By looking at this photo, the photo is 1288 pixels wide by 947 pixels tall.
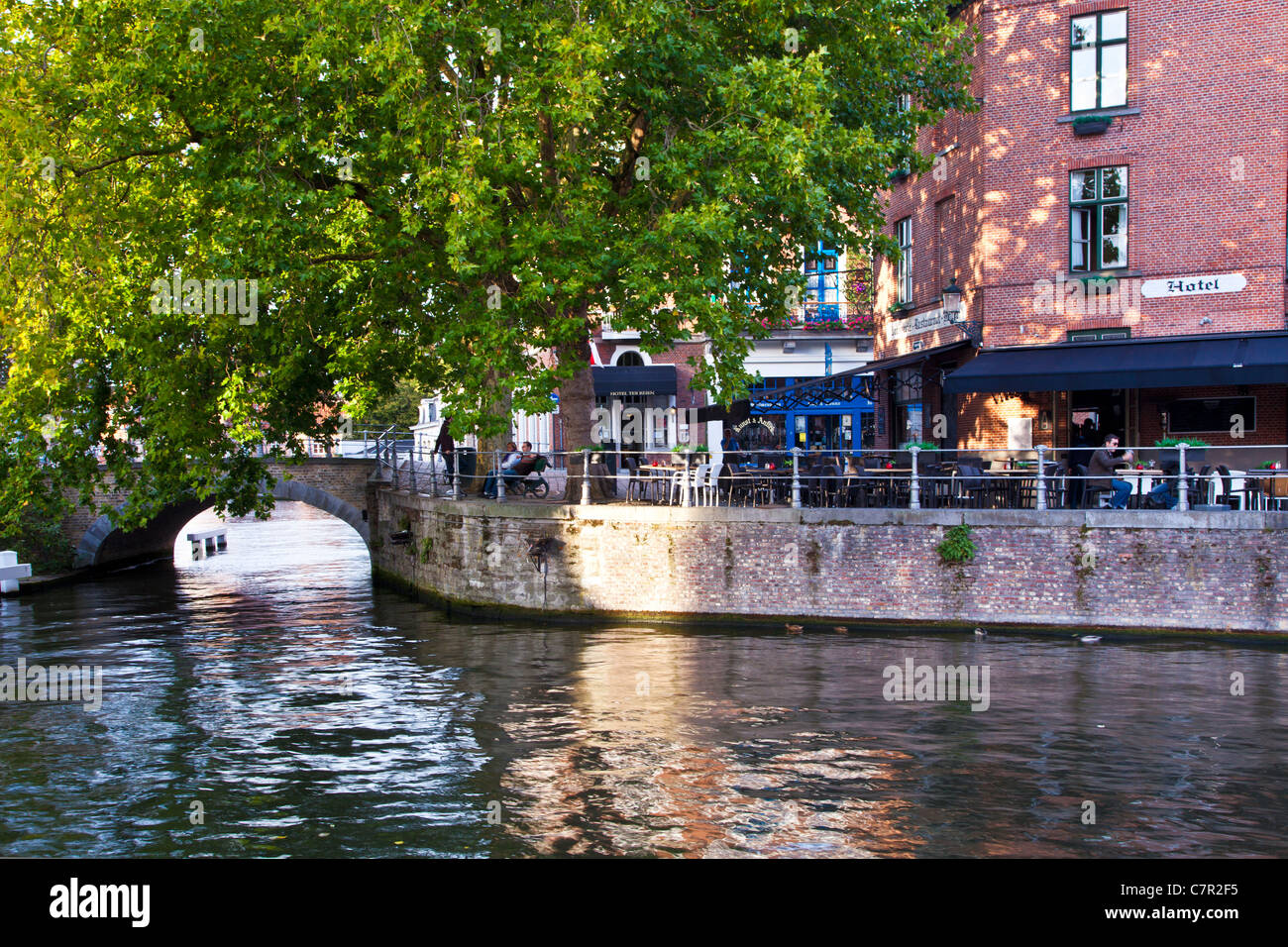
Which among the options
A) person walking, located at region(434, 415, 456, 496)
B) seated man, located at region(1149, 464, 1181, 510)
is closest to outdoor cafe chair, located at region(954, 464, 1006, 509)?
seated man, located at region(1149, 464, 1181, 510)

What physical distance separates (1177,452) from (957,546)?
4.21 m

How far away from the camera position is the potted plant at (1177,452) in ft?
59.5

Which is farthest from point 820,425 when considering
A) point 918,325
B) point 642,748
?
point 642,748

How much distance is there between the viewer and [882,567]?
62.1 feet

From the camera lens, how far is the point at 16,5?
21.3 m

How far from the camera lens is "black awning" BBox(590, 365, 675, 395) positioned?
3092 centimetres

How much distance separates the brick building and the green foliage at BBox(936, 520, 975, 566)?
434 centimetres

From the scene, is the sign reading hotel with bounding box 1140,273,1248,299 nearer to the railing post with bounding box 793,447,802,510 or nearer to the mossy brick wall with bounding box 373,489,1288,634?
the mossy brick wall with bounding box 373,489,1288,634

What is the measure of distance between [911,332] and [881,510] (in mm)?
9694

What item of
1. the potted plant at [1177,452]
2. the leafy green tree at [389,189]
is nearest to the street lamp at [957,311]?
the leafy green tree at [389,189]

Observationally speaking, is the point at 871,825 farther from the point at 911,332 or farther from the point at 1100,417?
the point at 911,332

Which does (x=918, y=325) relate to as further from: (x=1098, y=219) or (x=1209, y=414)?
(x=1209, y=414)

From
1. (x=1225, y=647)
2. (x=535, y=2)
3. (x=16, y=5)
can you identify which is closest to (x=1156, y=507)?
(x=1225, y=647)

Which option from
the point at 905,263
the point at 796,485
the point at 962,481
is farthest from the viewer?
the point at 905,263
